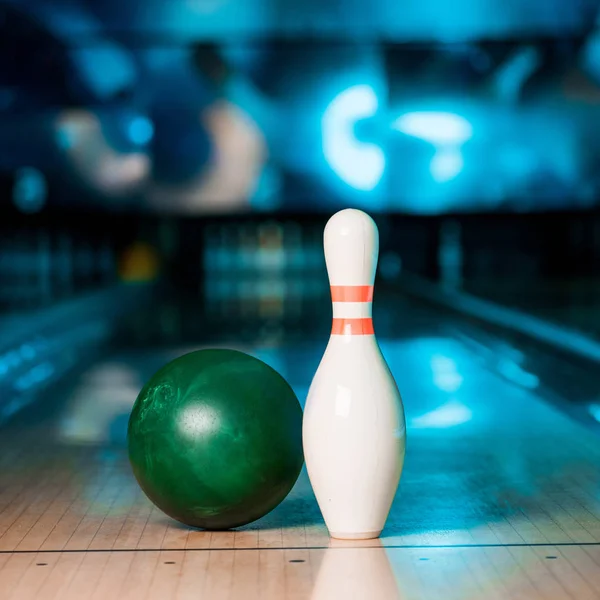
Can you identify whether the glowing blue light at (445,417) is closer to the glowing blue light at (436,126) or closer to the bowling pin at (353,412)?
the bowling pin at (353,412)

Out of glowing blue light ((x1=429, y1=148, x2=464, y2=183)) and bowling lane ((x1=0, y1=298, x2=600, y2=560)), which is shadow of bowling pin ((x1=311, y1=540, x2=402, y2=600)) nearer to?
bowling lane ((x1=0, y1=298, x2=600, y2=560))

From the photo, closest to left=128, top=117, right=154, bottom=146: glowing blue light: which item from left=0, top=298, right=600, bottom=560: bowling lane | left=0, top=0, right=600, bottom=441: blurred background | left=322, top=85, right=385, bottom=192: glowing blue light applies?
left=0, top=0, right=600, bottom=441: blurred background

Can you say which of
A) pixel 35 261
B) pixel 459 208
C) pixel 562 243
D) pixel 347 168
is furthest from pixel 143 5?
pixel 562 243

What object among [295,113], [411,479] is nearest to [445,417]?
[411,479]

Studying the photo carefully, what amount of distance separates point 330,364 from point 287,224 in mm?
11846

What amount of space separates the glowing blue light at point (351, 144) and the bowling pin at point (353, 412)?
783cm

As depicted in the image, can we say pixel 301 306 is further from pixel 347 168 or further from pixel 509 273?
pixel 509 273

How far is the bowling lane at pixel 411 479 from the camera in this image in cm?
228

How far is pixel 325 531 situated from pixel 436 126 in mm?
8098

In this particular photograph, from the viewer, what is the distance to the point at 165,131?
9891mm

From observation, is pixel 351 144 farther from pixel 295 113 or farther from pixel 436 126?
pixel 436 126

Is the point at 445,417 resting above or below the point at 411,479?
below

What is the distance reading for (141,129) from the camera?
9.91 meters

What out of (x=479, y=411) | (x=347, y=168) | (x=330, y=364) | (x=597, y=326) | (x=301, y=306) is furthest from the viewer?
(x=347, y=168)
